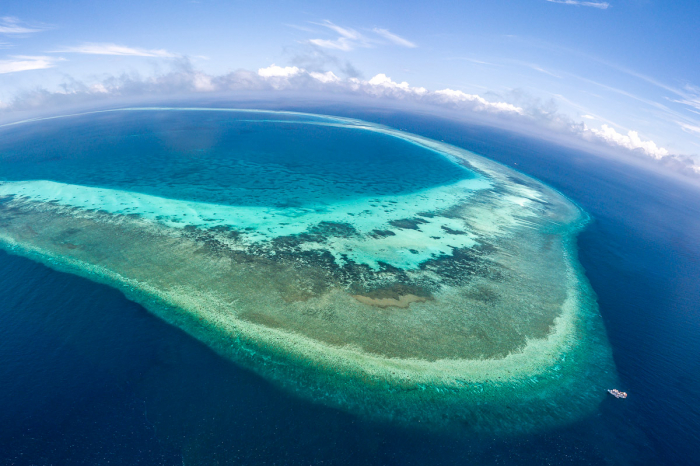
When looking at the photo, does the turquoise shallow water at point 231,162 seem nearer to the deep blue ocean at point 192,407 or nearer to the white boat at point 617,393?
the deep blue ocean at point 192,407

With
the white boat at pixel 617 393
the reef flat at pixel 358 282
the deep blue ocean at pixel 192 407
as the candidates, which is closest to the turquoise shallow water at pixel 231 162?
the reef flat at pixel 358 282

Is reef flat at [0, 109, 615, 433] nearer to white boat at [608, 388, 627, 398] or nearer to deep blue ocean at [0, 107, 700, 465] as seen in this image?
white boat at [608, 388, 627, 398]

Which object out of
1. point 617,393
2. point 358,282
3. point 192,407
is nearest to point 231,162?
point 358,282

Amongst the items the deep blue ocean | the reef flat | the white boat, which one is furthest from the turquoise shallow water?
the white boat

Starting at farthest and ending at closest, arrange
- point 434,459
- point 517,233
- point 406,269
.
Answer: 1. point 517,233
2. point 406,269
3. point 434,459

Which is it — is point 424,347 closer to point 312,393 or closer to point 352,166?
point 312,393

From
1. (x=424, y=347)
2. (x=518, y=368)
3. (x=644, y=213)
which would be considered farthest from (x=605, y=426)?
(x=644, y=213)

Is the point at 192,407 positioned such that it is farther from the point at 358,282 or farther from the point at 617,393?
the point at 617,393
